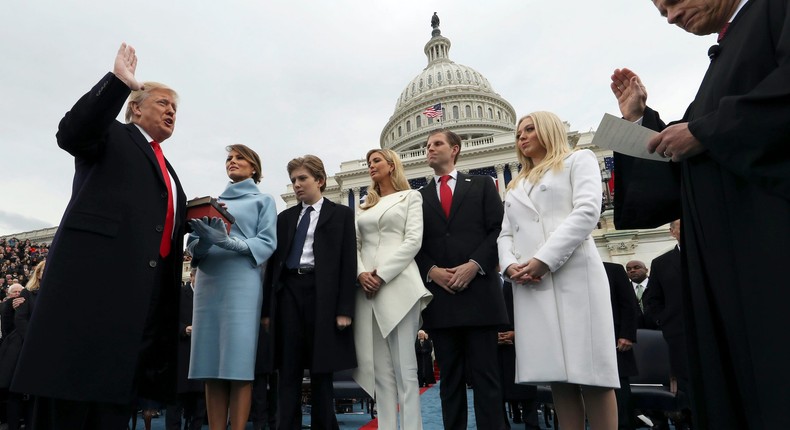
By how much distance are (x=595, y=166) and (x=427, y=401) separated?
5.30 meters

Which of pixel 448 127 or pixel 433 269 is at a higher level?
pixel 448 127

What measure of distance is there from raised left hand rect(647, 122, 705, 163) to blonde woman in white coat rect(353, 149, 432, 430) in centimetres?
178

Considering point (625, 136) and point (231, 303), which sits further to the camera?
point (231, 303)

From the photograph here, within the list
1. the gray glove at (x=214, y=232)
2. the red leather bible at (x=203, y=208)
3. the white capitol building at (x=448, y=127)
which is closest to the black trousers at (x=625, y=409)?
the gray glove at (x=214, y=232)

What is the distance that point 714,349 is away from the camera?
120 centimetres

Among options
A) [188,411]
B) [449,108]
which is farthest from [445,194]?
[449,108]

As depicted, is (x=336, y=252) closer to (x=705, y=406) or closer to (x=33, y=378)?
(x=33, y=378)

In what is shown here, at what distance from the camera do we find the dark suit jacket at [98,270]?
1.66 m

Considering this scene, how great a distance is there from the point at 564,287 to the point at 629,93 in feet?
3.31

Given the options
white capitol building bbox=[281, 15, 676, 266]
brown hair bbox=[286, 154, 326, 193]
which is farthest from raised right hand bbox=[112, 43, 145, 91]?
white capitol building bbox=[281, 15, 676, 266]

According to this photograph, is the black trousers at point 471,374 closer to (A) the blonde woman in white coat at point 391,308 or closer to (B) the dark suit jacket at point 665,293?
(A) the blonde woman in white coat at point 391,308

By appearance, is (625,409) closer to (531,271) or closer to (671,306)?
(671,306)

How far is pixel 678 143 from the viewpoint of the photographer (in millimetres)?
1281

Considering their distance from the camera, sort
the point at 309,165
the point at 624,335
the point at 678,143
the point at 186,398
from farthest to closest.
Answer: the point at 186,398 → the point at 624,335 → the point at 309,165 → the point at 678,143
